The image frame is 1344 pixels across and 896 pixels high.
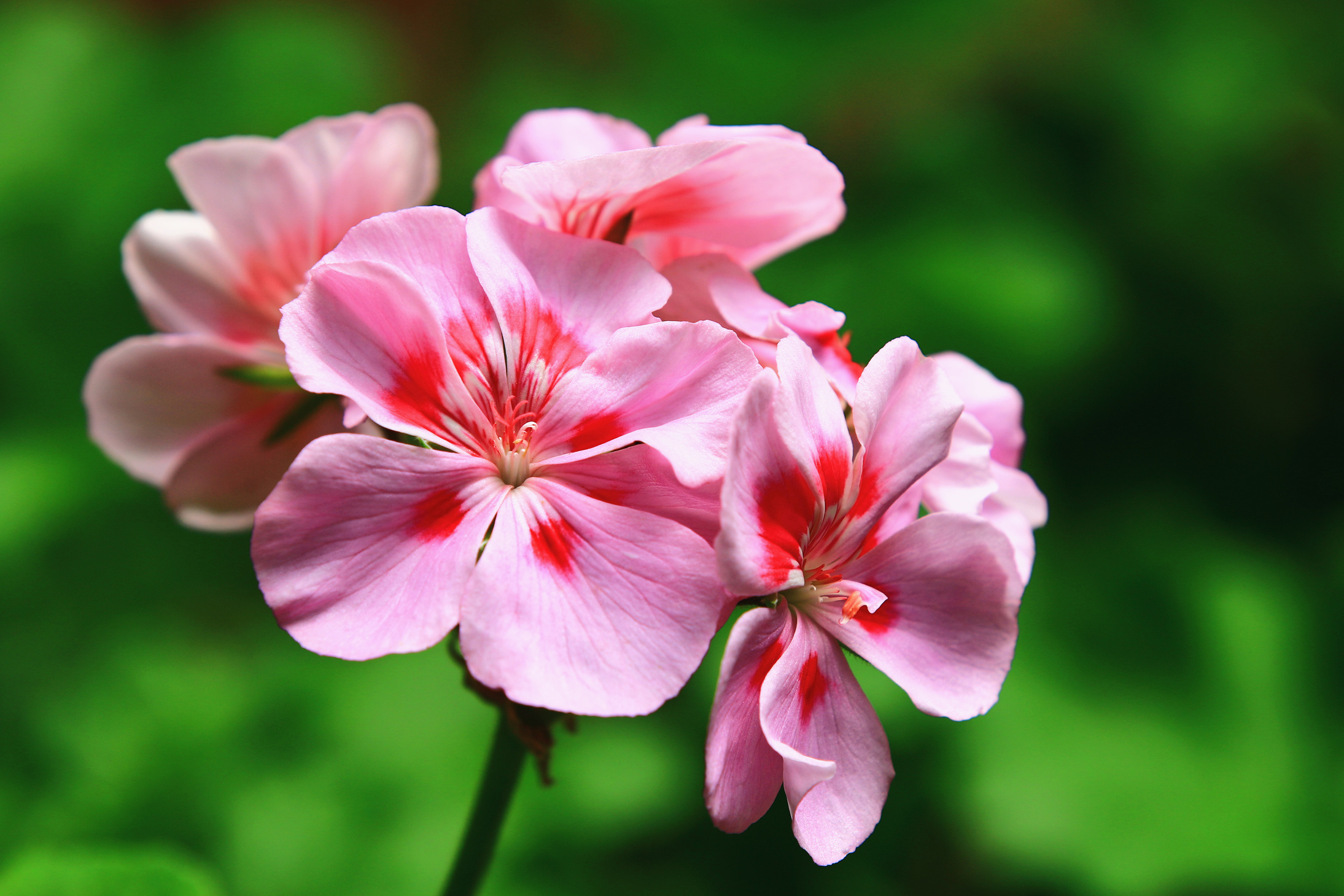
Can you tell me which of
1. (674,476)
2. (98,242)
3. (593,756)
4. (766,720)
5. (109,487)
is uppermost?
(674,476)

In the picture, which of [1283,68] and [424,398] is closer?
[424,398]

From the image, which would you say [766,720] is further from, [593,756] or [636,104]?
[636,104]

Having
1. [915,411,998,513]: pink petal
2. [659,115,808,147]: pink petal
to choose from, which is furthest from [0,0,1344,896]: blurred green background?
[659,115,808,147]: pink petal

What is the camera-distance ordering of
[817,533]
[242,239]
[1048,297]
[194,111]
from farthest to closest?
[194,111] < [1048,297] < [242,239] < [817,533]

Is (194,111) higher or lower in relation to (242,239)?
lower

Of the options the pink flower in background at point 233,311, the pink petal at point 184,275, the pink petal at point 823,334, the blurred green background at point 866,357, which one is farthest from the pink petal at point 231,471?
the blurred green background at point 866,357

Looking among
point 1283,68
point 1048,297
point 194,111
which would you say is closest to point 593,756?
point 1048,297

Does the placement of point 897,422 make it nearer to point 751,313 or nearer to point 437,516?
point 751,313

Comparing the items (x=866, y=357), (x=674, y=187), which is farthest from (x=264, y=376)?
(x=866, y=357)

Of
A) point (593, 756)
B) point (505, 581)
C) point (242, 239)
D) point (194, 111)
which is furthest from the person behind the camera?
point (194, 111)
